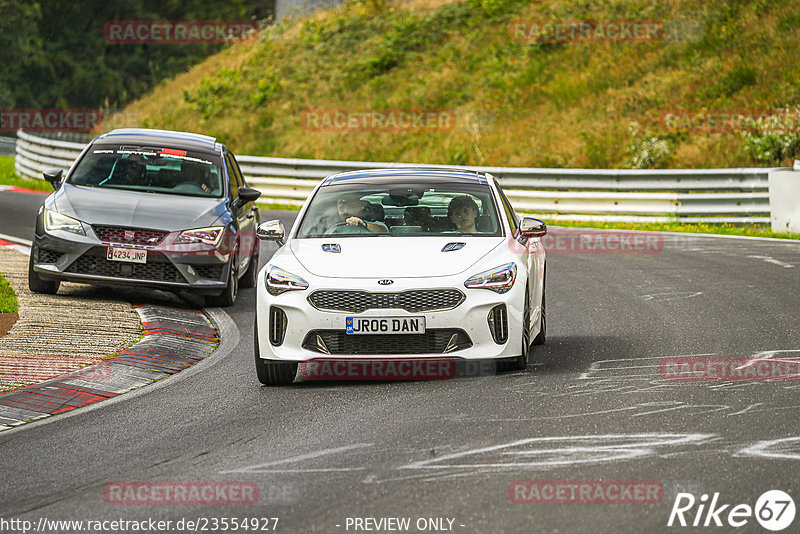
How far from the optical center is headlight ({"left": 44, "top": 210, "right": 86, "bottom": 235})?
12984mm

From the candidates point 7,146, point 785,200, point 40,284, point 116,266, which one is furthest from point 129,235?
point 7,146

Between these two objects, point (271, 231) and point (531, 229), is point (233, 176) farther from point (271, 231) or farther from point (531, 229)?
point (531, 229)

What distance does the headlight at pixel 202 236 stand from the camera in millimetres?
13102

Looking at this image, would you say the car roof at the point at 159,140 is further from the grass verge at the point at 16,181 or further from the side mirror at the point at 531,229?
the grass verge at the point at 16,181

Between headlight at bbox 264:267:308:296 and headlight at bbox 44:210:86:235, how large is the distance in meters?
4.47

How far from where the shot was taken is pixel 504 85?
37438mm

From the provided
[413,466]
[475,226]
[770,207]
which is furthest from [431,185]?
[770,207]

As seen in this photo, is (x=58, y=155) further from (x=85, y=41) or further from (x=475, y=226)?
(x=85, y=41)

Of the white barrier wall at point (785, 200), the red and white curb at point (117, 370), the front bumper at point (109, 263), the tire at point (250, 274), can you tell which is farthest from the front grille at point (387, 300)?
the white barrier wall at point (785, 200)

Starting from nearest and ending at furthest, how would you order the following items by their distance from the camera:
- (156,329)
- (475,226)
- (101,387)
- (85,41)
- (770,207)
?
(101,387) → (475,226) → (156,329) → (770,207) → (85,41)

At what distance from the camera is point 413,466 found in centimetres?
637

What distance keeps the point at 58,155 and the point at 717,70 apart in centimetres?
1693

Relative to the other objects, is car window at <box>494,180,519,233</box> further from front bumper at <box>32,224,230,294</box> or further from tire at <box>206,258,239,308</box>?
tire at <box>206,258,239,308</box>

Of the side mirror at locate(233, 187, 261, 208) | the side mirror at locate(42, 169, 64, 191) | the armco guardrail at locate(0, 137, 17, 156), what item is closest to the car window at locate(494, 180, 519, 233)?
the side mirror at locate(233, 187, 261, 208)
